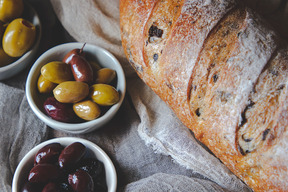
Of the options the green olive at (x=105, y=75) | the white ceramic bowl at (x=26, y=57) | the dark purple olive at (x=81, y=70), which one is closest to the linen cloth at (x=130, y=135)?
the white ceramic bowl at (x=26, y=57)

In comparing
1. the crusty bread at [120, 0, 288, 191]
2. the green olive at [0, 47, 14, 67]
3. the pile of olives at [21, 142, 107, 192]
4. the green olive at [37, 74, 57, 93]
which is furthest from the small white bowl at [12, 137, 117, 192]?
the green olive at [0, 47, 14, 67]

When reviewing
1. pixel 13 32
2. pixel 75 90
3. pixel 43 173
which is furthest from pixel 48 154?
pixel 13 32

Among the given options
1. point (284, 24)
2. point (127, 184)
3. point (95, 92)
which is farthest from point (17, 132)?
point (284, 24)

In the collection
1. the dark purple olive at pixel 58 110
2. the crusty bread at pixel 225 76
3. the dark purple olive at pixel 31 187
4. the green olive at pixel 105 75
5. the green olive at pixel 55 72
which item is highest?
the crusty bread at pixel 225 76

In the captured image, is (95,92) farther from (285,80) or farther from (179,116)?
(285,80)

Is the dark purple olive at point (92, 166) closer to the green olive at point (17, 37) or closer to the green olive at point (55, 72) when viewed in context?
the green olive at point (55, 72)

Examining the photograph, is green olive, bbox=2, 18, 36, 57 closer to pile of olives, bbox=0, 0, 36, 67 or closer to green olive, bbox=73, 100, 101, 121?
pile of olives, bbox=0, 0, 36, 67

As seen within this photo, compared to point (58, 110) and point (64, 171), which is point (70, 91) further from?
point (64, 171)
